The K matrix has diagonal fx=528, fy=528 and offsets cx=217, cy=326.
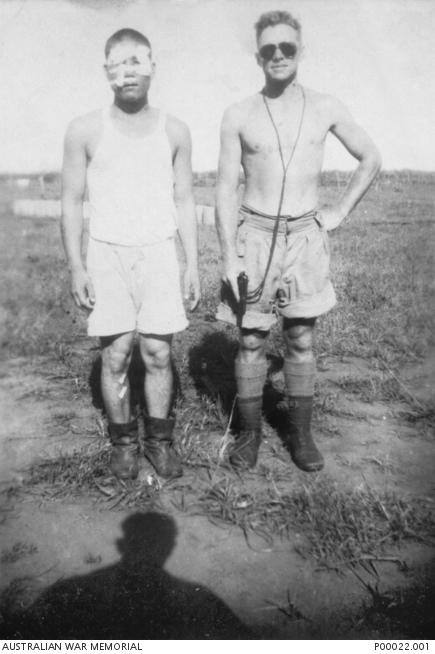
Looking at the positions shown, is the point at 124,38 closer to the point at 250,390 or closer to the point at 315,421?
the point at 250,390

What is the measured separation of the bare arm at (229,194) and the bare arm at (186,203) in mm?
150

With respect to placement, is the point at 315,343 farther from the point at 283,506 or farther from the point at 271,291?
the point at 283,506

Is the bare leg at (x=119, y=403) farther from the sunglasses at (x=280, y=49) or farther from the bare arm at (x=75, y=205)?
the sunglasses at (x=280, y=49)

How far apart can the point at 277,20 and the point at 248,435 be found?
2.21 m

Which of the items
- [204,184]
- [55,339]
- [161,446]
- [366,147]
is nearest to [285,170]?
[366,147]

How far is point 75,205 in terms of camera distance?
8.59 feet

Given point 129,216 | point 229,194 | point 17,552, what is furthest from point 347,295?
point 17,552

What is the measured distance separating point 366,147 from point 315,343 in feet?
7.51

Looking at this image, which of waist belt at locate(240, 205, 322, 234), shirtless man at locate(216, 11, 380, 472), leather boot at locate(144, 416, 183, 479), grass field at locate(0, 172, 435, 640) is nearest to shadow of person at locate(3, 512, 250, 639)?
grass field at locate(0, 172, 435, 640)

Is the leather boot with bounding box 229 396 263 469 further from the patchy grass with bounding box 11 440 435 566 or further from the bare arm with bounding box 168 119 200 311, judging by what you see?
the bare arm with bounding box 168 119 200 311

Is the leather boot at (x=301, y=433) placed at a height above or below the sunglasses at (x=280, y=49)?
below

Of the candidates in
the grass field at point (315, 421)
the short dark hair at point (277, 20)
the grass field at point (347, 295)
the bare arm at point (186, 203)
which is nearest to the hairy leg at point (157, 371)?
the bare arm at point (186, 203)

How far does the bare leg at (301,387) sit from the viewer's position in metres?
3.00

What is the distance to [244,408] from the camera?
3105 mm
